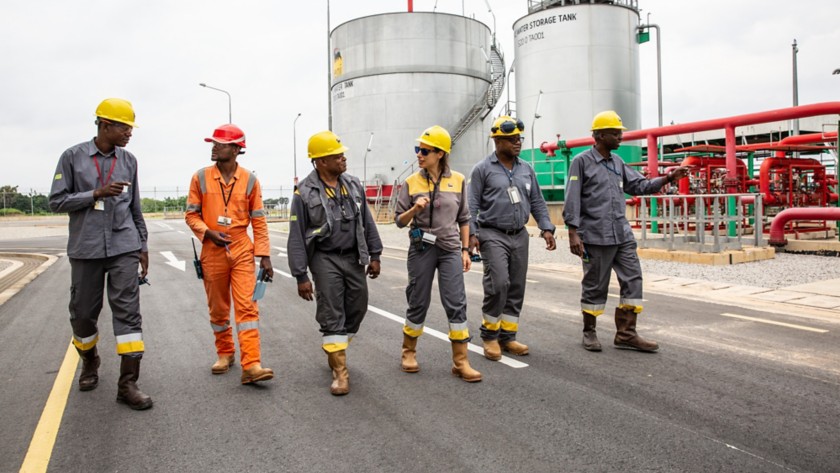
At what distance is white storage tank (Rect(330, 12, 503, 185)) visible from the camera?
38.2 m

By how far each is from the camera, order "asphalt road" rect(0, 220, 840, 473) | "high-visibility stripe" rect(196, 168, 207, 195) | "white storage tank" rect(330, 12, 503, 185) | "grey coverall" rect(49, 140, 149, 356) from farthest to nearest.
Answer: "white storage tank" rect(330, 12, 503, 185), "high-visibility stripe" rect(196, 168, 207, 195), "grey coverall" rect(49, 140, 149, 356), "asphalt road" rect(0, 220, 840, 473)

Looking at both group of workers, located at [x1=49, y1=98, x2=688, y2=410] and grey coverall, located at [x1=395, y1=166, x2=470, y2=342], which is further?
grey coverall, located at [x1=395, y1=166, x2=470, y2=342]

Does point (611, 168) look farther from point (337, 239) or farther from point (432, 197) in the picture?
point (337, 239)

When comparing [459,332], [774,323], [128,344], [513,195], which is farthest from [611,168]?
[128,344]

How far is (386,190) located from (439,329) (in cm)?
3223

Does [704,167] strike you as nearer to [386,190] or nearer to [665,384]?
[665,384]

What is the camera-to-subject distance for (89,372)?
4.93m

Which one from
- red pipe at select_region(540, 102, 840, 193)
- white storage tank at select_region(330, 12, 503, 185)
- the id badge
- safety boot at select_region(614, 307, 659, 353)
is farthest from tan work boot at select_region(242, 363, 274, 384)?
white storage tank at select_region(330, 12, 503, 185)

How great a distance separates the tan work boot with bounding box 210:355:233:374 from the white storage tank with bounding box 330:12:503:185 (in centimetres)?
3264

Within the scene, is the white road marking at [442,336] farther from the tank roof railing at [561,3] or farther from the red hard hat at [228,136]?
the tank roof railing at [561,3]

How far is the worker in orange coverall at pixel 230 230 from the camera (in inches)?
194

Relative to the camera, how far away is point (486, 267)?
5617mm

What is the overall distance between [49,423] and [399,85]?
35566 mm

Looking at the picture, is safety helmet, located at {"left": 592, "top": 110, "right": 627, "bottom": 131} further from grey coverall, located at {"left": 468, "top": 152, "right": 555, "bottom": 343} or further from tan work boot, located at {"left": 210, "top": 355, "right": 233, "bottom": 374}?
tan work boot, located at {"left": 210, "top": 355, "right": 233, "bottom": 374}
